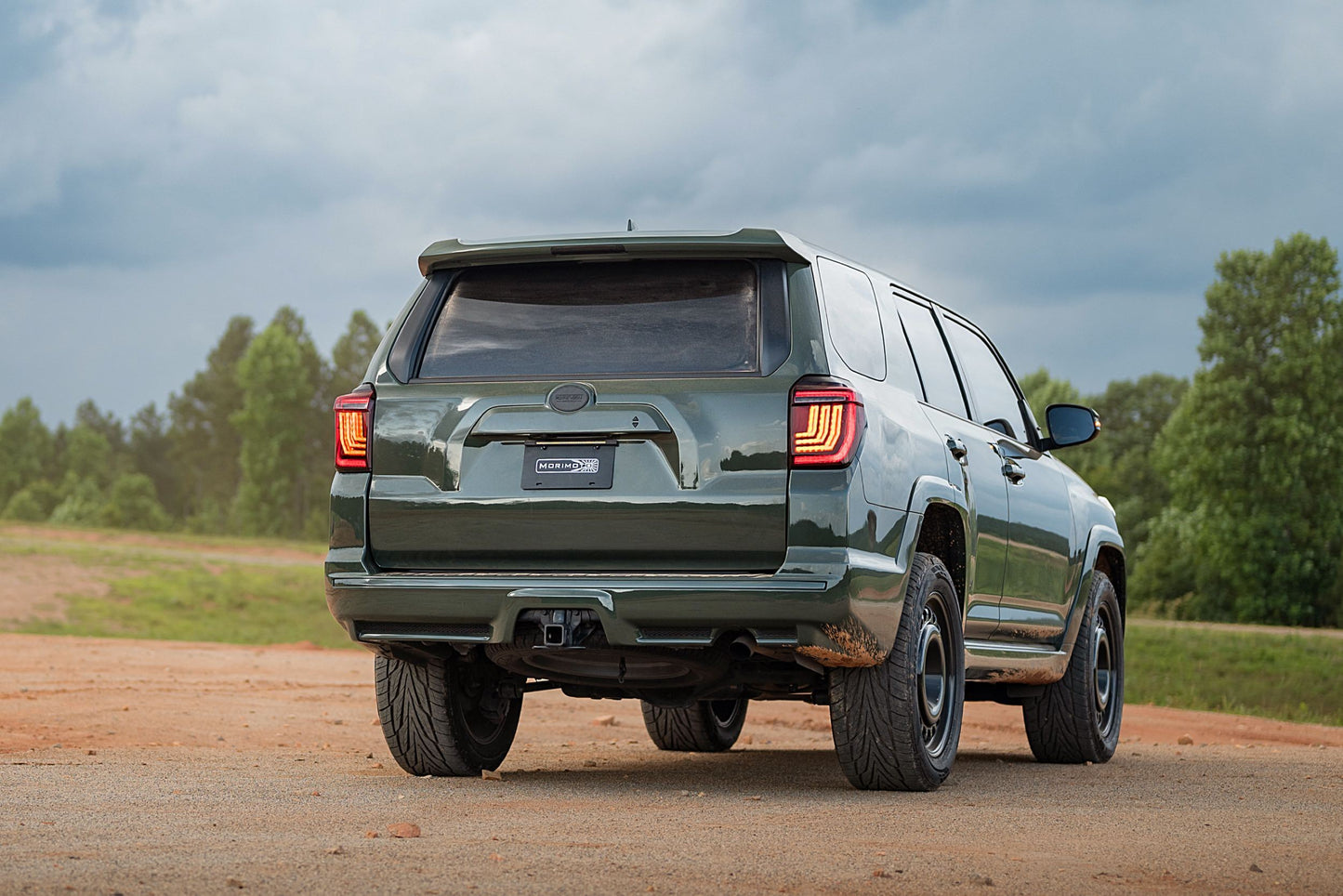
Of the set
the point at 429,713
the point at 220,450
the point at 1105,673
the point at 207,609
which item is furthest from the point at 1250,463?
the point at 220,450

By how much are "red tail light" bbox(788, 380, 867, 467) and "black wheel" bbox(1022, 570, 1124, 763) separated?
3441mm

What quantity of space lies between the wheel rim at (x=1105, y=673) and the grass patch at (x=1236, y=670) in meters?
13.2

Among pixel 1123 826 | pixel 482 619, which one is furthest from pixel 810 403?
pixel 1123 826

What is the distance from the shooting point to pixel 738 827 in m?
5.39

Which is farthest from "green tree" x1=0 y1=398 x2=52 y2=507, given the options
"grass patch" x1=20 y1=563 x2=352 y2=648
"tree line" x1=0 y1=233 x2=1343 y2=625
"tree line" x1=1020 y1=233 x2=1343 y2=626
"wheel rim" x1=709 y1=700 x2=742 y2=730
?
"wheel rim" x1=709 y1=700 x2=742 y2=730

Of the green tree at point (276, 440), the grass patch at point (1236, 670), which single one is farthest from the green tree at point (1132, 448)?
the green tree at point (276, 440)

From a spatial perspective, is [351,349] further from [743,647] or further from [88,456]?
[743,647]

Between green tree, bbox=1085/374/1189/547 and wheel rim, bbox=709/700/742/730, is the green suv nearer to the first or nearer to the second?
wheel rim, bbox=709/700/742/730

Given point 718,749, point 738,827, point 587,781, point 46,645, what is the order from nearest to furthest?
point 738,827 < point 587,781 < point 718,749 < point 46,645

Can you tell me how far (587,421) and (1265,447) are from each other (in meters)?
48.8

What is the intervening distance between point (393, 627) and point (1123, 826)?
108 inches

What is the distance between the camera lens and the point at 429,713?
22.4 ft

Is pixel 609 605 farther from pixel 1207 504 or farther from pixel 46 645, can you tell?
pixel 1207 504

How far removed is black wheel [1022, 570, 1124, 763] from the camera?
8.82m
